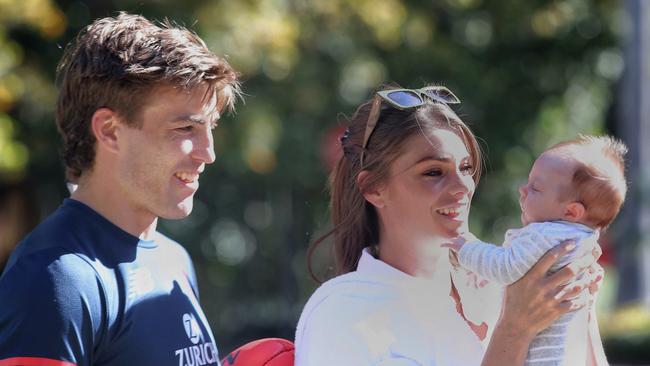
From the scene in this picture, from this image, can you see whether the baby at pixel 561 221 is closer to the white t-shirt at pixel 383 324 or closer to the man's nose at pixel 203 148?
the white t-shirt at pixel 383 324

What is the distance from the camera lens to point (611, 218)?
3.05m

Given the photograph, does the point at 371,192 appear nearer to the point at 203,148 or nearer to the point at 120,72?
the point at 203,148

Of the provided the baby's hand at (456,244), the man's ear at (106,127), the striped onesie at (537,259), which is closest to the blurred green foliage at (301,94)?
the man's ear at (106,127)

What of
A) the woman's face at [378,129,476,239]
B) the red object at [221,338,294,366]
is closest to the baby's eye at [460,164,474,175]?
the woman's face at [378,129,476,239]

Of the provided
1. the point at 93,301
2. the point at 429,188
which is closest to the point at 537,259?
the point at 429,188

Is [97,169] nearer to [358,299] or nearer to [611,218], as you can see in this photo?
[358,299]

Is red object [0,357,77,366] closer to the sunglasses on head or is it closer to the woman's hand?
the sunglasses on head

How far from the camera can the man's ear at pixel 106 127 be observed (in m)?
3.04

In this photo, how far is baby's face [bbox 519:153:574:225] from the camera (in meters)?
3.01

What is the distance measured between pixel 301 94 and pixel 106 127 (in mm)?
9550

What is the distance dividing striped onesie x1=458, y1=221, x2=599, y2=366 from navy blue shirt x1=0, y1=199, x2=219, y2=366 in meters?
0.82

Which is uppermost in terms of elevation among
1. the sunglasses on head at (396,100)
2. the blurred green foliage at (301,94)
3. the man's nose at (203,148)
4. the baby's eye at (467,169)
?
the sunglasses on head at (396,100)

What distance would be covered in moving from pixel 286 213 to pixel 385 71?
102 inches

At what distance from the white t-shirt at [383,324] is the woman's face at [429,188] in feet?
0.48
